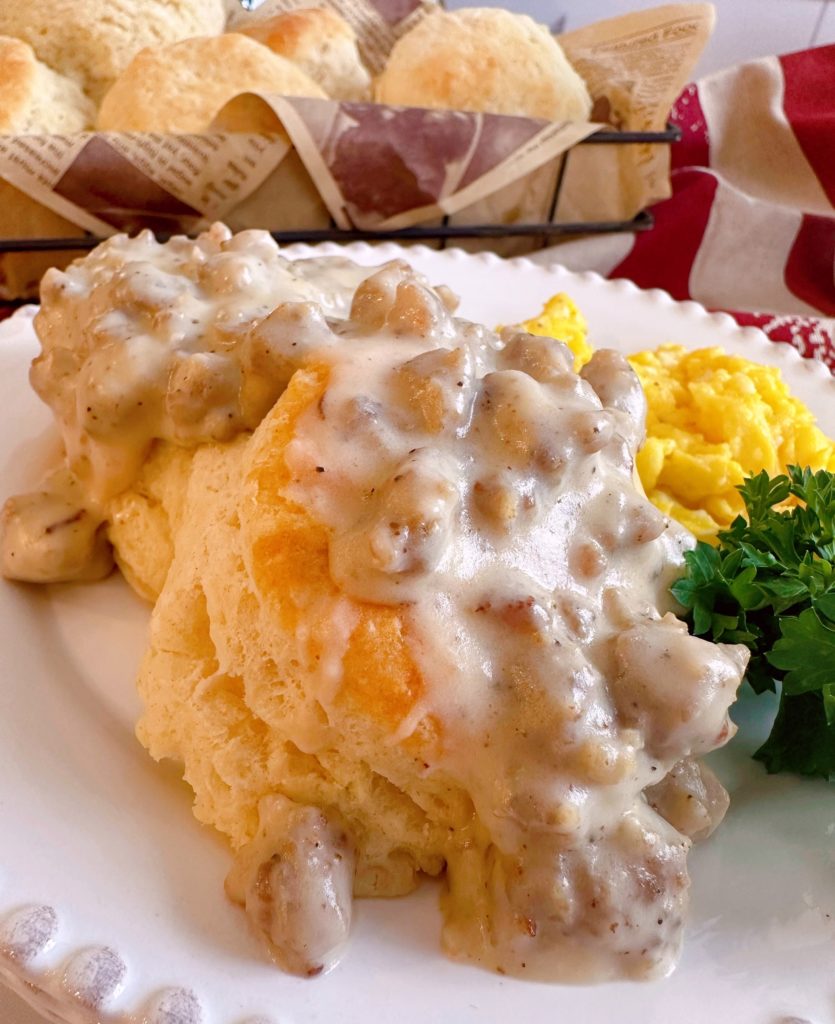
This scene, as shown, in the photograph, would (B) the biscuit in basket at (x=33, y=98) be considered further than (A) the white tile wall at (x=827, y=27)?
No

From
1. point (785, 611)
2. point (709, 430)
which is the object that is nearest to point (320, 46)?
point (709, 430)

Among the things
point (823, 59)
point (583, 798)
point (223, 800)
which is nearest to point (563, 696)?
point (583, 798)

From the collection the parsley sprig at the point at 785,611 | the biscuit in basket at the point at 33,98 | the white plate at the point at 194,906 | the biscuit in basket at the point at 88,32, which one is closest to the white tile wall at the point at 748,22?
the biscuit in basket at the point at 88,32

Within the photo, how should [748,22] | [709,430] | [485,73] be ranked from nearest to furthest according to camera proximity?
[709,430] → [485,73] → [748,22]

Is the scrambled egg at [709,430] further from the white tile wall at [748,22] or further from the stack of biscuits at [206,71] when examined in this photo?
the white tile wall at [748,22]

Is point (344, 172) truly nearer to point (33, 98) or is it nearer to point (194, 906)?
point (33, 98)
